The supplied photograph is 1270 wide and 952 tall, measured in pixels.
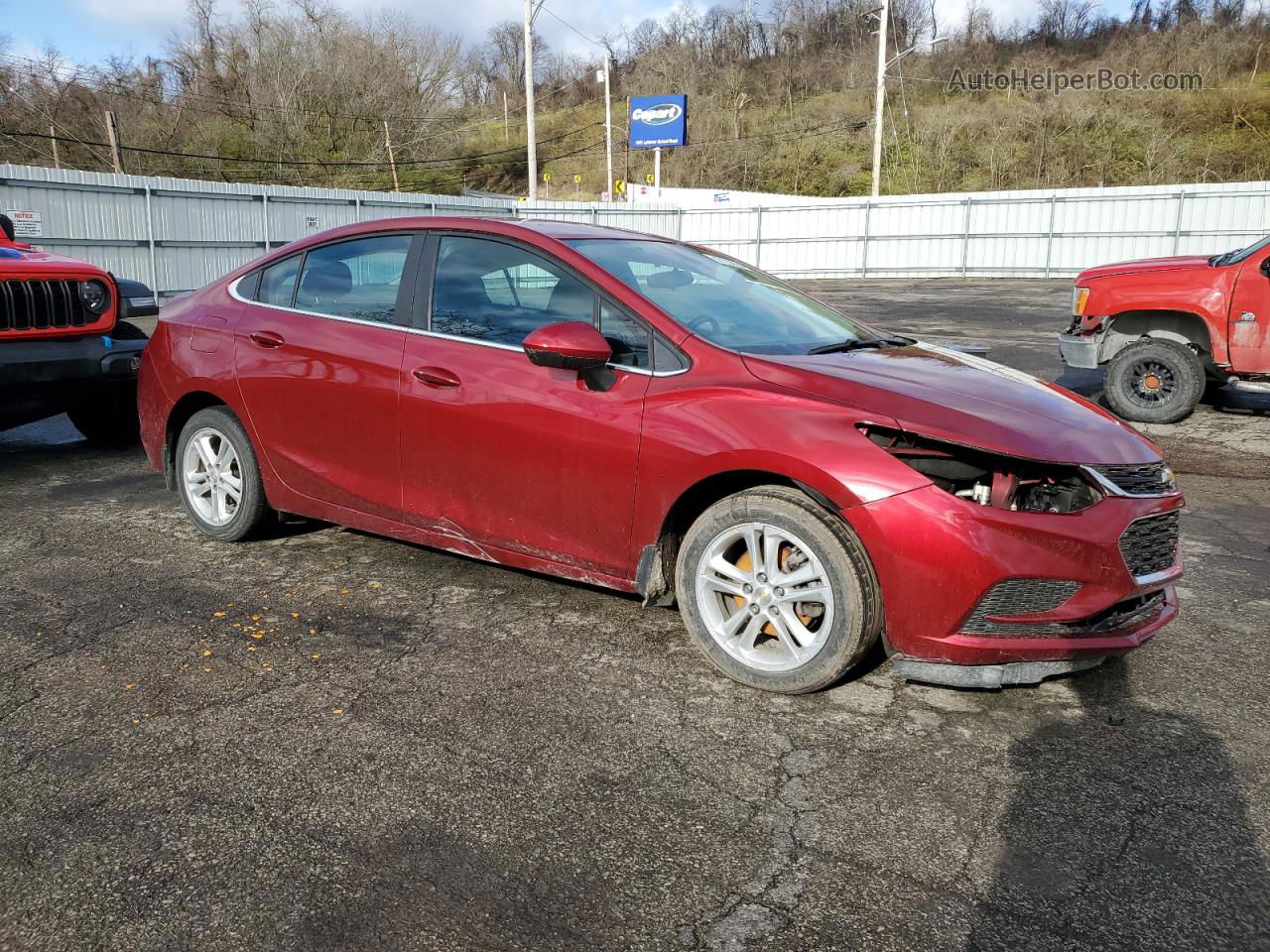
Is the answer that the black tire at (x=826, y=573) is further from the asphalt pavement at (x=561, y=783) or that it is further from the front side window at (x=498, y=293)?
the front side window at (x=498, y=293)

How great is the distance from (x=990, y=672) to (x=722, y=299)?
1.84 m

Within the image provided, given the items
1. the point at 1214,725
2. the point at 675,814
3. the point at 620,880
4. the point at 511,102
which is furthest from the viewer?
the point at 511,102

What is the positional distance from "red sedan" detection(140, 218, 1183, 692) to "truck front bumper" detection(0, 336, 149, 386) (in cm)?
206

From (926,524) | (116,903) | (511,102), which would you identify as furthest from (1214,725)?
(511,102)

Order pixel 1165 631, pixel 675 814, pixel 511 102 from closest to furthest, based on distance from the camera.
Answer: pixel 675 814 < pixel 1165 631 < pixel 511 102

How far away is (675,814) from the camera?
2686 mm

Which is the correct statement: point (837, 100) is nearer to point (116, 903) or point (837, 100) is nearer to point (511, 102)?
point (511, 102)

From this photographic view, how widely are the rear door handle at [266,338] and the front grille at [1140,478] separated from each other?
345 centimetres

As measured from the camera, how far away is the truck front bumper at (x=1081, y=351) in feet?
29.1

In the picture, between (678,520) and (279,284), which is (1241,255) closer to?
(678,520)

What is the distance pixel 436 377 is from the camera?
4.07 m

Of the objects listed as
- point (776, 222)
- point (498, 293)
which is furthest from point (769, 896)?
point (776, 222)

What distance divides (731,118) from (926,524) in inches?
2841

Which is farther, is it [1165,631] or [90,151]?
[90,151]
